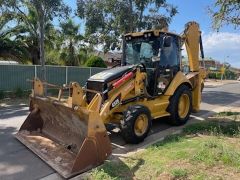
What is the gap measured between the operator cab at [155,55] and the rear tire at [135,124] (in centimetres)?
122

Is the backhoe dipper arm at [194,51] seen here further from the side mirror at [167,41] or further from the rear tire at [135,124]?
the rear tire at [135,124]

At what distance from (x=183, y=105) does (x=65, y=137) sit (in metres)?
3.83

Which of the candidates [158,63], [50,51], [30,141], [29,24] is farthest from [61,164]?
[50,51]

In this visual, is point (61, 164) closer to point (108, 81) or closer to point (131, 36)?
point (108, 81)

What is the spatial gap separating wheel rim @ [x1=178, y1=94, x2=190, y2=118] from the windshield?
0.98 metres

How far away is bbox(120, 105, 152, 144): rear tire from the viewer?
669 cm

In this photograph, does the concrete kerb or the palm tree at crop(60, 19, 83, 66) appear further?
the palm tree at crop(60, 19, 83, 66)

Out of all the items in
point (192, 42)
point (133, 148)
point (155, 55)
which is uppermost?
point (192, 42)

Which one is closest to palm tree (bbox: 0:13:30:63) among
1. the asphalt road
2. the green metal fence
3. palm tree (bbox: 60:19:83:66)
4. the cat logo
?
the green metal fence

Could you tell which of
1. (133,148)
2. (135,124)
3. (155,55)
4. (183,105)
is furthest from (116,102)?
(183,105)

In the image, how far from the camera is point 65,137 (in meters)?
6.71

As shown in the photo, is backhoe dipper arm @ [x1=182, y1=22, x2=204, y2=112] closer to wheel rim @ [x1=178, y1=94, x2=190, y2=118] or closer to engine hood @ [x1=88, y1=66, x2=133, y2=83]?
wheel rim @ [x1=178, y1=94, x2=190, y2=118]

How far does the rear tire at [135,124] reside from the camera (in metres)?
6.69

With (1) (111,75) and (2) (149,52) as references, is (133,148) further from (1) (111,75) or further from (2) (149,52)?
(2) (149,52)
